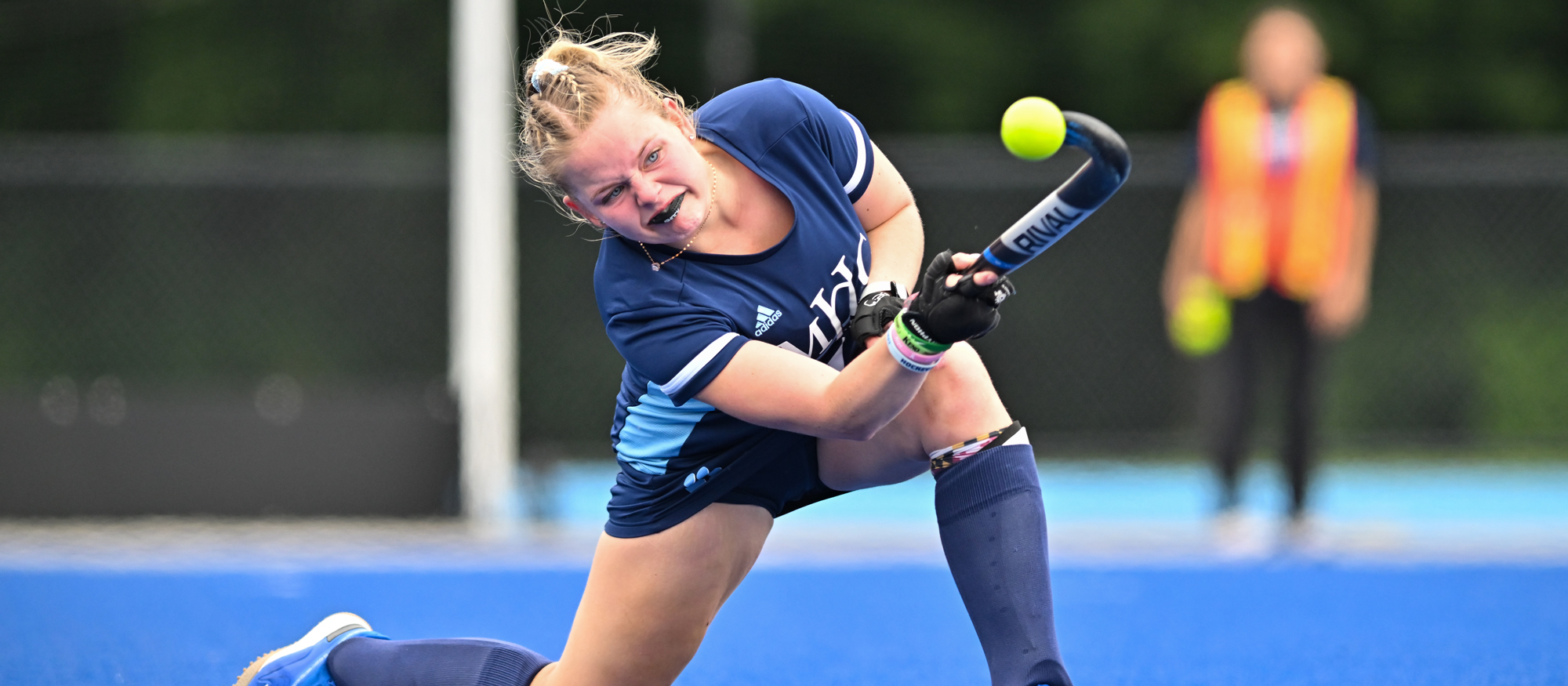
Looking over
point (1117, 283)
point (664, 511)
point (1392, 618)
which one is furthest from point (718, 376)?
point (1117, 283)

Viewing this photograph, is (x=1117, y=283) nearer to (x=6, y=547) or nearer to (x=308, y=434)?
(x=308, y=434)

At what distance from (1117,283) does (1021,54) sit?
3.16 meters

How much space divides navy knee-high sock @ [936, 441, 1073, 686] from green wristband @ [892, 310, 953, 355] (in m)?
0.42

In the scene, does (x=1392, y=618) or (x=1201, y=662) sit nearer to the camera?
(x=1201, y=662)

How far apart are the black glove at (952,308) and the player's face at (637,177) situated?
1.57 ft

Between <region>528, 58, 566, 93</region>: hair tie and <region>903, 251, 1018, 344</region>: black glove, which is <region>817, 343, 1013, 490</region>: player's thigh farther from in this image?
<region>528, 58, 566, 93</region>: hair tie

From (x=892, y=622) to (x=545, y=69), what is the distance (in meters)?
2.47

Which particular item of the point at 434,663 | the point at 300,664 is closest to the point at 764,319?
the point at 434,663

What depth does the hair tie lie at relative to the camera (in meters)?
2.43

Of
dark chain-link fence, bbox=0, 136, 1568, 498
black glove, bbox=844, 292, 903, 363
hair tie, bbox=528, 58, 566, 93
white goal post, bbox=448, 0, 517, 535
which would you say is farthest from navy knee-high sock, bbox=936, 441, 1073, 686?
dark chain-link fence, bbox=0, 136, 1568, 498

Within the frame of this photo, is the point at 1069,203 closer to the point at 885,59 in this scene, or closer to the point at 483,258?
the point at 483,258

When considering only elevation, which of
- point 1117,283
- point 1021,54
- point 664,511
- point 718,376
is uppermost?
point 1021,54

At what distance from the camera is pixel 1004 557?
2430 millimetres

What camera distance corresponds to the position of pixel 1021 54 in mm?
11547
